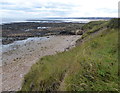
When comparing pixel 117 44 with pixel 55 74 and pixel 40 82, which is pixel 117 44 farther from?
pixel 40 82

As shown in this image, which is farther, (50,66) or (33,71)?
(33,71)

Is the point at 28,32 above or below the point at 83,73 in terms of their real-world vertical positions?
below

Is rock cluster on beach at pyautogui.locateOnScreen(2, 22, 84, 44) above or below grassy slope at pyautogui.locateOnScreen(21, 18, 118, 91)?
below

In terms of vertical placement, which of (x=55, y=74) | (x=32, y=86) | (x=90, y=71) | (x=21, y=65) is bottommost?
(x=21, y=65)

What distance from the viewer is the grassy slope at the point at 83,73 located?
5.64 metres

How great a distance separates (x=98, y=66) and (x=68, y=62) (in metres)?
1.69

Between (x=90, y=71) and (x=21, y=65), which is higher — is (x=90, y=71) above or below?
above

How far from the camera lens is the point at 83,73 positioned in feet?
20.1

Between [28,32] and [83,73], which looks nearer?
[83,73]

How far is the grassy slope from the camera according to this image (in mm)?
5637

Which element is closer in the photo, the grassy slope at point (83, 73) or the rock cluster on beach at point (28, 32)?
the grassy slope at point (83, 73)

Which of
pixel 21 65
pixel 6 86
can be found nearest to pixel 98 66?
pixel 6 86

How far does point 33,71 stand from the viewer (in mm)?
8820

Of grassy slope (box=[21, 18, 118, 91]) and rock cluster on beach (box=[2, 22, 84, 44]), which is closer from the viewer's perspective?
grassy slope (box=[21, 18, 118, 91])
